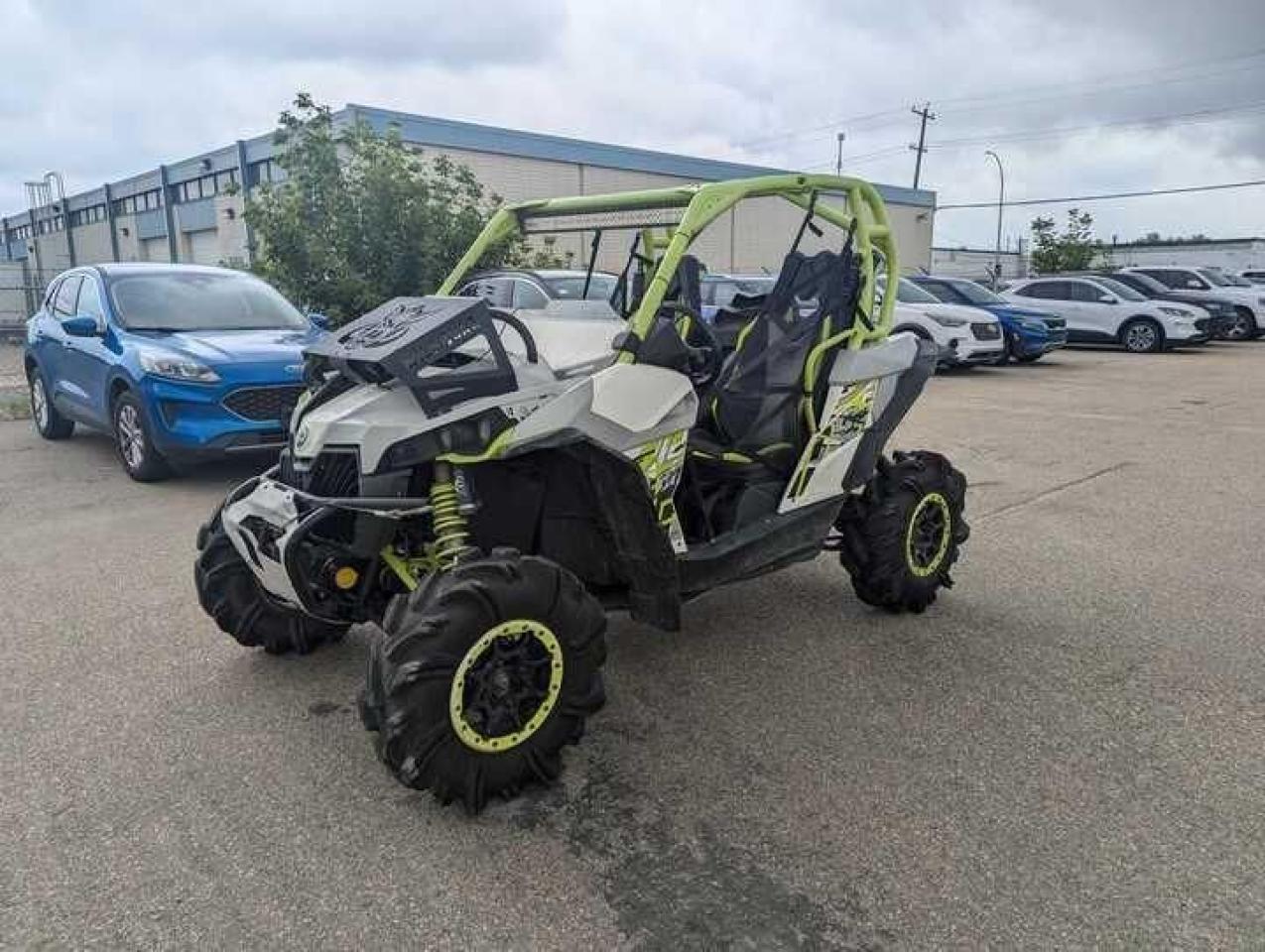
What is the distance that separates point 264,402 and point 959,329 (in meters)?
11.7

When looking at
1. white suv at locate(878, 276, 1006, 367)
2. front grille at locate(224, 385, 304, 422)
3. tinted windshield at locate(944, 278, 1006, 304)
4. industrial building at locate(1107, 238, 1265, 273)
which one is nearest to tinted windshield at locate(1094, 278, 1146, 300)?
tinted windshield at locate(944, 278, 1006, 304)

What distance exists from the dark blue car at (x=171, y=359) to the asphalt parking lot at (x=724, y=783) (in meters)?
1.75

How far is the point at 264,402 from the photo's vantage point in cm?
720

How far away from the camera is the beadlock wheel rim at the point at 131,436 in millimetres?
7496

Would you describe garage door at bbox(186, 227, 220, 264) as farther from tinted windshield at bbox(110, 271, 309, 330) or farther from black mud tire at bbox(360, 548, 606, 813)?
black mud tire at bbox(360, 548, 606, 813)

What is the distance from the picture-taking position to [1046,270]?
37.6 meters

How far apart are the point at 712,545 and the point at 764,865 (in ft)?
4.48

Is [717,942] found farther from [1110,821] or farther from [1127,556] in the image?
[1127,556]

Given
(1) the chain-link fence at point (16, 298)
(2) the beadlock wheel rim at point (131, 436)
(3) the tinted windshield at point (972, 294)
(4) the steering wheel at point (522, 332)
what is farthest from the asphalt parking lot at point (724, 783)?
(1) the chain-link fence at point (16, 298)

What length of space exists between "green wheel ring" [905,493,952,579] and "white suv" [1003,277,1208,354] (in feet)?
54.6

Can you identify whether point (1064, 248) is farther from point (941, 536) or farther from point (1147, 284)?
point (941, 536)

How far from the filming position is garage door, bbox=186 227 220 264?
104ft

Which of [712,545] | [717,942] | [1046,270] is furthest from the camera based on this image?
[1046,270]

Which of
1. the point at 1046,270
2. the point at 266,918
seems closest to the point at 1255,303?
the point at 1046,270
